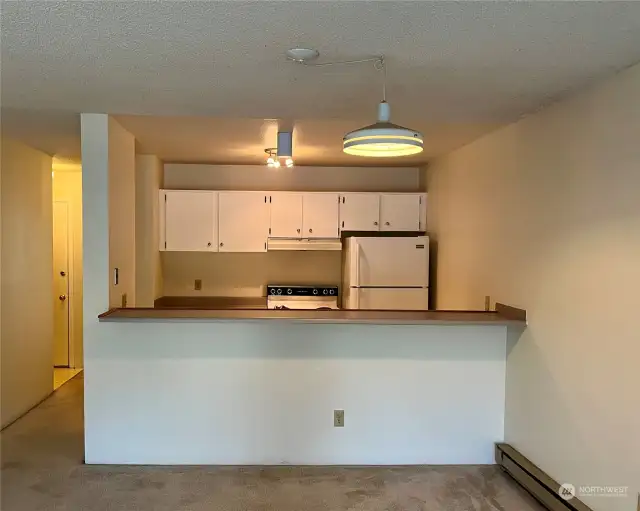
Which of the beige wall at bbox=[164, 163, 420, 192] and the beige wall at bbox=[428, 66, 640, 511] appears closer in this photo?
the beige wall at bbox=[428, 66, 640, 511]

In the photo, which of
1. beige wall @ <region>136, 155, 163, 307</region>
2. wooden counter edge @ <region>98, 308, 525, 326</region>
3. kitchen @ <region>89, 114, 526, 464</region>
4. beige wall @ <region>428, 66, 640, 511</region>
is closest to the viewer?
beige wall @ <region>428, 66, 640, 511</region>

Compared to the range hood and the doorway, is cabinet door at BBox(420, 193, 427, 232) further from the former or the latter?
the doorway

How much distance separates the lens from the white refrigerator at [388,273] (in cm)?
495

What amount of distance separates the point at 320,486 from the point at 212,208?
2.95m

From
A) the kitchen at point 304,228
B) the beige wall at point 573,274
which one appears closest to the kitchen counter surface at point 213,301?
the kitchen at point 304,228

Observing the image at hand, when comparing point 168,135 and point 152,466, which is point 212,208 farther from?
point 152,466

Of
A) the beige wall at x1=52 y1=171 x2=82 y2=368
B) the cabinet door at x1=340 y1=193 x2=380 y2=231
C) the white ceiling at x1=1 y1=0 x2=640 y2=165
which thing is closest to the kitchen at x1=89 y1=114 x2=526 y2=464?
the white ceiling at x1=1 y1=0 x2=640 y2=165

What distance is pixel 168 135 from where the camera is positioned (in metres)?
3.94

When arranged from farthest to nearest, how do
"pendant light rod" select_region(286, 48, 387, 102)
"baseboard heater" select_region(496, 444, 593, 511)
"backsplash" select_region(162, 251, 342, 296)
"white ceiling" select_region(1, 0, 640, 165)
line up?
1. "backsplash" select_region(162, 251, 342, 296)
2. "baseboard heater" select_region(496, 444, 593, 511)
3. "pendant light rod" select_region(286, 48, 387, 102)
4. "white ceiling" select_region(1, 0, 640, 165)

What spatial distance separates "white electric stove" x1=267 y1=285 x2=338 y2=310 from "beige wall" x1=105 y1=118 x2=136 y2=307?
1788 mm

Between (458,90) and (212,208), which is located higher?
(458,90)

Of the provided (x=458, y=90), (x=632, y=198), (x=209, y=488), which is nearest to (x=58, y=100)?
(x=458, y=90)

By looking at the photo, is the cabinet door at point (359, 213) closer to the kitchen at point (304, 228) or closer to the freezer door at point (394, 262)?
the kitchen at point (304, 228)

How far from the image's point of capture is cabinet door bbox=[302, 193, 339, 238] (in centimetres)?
523
